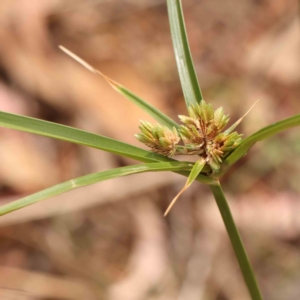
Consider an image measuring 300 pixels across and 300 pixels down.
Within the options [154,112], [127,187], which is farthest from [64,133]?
[127,187]

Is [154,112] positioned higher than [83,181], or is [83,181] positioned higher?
[154,112]

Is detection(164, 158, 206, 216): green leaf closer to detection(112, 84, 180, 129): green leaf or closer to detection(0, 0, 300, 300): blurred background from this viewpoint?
detection(112, 84, 180, 129): green leaf

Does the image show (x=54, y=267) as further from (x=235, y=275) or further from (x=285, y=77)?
(x=285, y=77)

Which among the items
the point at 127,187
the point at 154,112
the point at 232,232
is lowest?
the point at 232,232

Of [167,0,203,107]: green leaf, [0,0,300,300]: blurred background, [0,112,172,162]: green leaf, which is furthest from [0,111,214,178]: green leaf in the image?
[0,0,300,300]: blurred background

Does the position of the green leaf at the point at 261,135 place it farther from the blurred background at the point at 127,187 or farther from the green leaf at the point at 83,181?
the blurred background at the point at 127,187

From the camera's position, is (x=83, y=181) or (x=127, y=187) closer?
(x=83, y=181)

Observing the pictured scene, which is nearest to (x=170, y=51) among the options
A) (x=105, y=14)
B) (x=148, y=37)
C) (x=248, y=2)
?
(x=148, y=37)

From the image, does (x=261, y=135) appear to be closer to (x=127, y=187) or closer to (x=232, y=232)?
(x=232, y=232)
